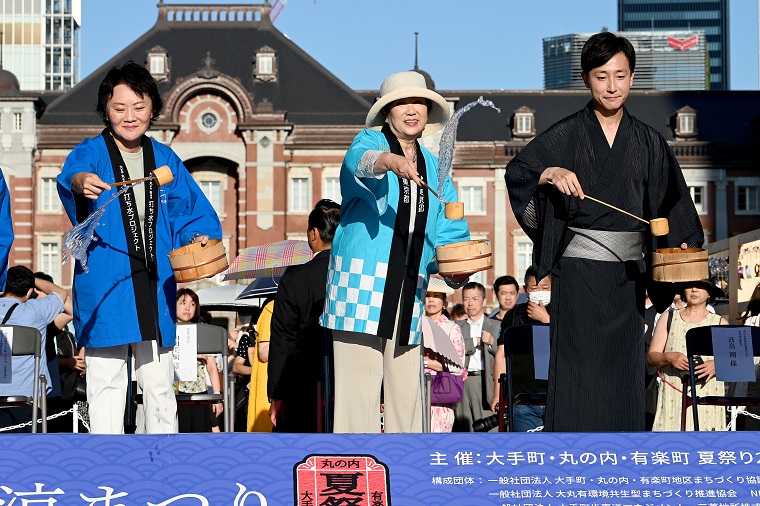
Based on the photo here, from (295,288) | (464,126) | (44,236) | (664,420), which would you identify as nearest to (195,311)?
(295,288)

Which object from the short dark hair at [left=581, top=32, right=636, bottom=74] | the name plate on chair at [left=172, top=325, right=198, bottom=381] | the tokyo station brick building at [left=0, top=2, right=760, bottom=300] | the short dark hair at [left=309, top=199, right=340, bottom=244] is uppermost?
the tokyo station brick building at [left=0, top=2, right=760, bottom=300]

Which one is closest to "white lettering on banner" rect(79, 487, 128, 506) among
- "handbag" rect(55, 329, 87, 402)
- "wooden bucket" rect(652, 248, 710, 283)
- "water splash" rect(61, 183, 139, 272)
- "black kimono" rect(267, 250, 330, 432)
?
"water splash" rect(61, 183, 139, 272)

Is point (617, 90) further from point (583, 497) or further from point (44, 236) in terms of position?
point (44, 236)

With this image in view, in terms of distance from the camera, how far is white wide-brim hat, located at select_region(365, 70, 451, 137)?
547 cm

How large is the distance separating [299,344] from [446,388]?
2205 mm

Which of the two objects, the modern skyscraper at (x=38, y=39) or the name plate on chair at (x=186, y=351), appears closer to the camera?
the name plate on chair at (x=186, y=351)

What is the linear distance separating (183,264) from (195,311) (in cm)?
471

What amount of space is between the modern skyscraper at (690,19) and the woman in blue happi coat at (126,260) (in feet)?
626

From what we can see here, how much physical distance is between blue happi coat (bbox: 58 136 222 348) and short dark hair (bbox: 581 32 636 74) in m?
1.75

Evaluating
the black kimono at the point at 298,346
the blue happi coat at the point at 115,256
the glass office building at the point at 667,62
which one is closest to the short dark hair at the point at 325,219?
the black kimono at the point at 298,346

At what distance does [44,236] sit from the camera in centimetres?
4322

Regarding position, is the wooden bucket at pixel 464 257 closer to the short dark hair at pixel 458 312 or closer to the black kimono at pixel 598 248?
the black kimono at pixel 598 248

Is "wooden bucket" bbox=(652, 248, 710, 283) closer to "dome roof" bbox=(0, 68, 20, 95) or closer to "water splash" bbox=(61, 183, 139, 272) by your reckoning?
"water splash" bbox=(61, 183, 139, 272)

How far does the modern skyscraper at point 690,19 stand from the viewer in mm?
188875
